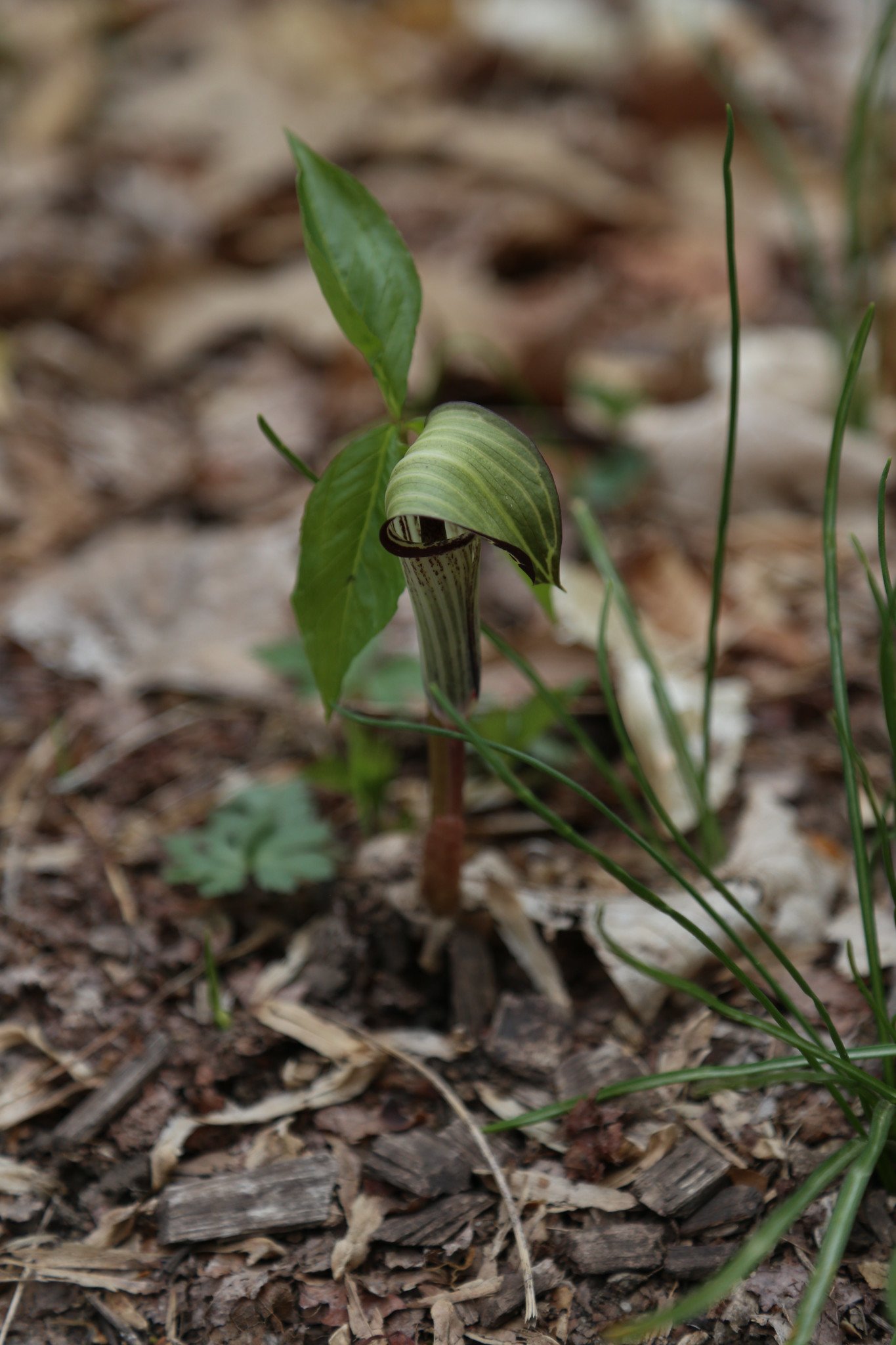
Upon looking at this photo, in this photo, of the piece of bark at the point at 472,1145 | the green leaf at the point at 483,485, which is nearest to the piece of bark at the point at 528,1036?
the piece of bark at the point at 472,1145

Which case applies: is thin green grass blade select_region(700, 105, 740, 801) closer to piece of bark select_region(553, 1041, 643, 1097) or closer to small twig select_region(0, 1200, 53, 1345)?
piece of bark select_region(553, 1041, 643, 1097)

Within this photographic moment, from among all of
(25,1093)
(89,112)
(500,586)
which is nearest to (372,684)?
(500,586)

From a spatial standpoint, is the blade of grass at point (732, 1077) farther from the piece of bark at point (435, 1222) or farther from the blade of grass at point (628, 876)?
the piece of bark at point (435, 1222)

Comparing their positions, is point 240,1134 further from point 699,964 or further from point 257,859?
point 699,964

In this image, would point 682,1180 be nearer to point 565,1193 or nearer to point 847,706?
point 565,1193

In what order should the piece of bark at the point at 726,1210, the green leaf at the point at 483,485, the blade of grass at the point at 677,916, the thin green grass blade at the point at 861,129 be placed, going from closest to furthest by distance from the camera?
1. the green leaf at the point at 483,485
2. the blade of grass at the point at 677,916
3. the piece of bark at the point at 726,1210
4. the thin green grass blade at the point at 861,129

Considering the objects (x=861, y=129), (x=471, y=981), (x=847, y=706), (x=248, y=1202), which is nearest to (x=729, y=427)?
(x=847, y=706)

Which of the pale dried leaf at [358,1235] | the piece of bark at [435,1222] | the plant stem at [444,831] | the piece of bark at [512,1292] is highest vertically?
the plant stem at [444,831]
